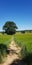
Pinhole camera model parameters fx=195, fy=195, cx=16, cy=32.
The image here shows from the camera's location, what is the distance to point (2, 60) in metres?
13.2

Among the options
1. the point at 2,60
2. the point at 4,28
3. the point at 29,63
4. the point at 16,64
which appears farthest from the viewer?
the point at 4,28

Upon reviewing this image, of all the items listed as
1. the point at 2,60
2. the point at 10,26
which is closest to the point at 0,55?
the point at 2,60

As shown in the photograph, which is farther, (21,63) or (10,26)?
(10,26)

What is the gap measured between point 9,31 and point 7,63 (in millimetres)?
82229

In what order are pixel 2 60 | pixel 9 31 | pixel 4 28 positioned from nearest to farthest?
pixel 2 60
pixel 9 31
pixel 4 28

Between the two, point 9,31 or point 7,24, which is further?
point 7,24

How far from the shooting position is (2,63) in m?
12.8

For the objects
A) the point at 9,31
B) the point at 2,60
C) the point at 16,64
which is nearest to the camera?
the point at 16,64

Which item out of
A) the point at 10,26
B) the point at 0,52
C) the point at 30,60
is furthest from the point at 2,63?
the point at 10,26

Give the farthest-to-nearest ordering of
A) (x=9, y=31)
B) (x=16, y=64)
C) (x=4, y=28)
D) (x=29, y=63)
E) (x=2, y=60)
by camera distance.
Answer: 1. (x=4, y=28)
2. (x=9, y=31)
3. (x=2, y=60)
4. (x=16, y=64)
5. (x=29, y=63)

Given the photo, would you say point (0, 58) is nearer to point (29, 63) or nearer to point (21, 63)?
point (21, 63)

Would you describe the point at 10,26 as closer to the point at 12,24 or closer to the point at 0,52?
the point at 12,24

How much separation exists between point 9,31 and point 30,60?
83.6 meters

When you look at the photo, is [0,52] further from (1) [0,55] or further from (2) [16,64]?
(2) [16,64]
